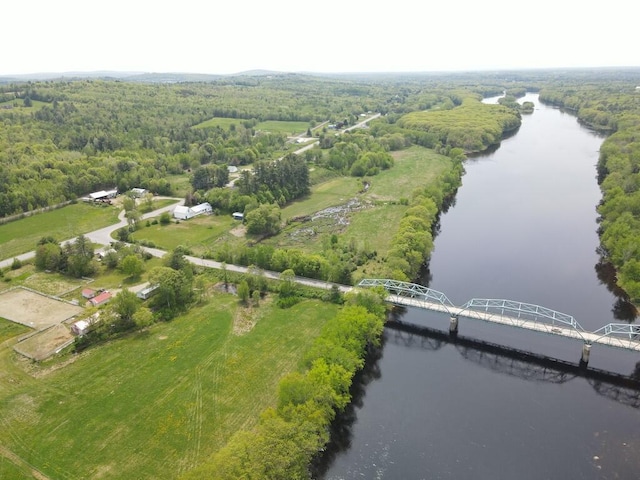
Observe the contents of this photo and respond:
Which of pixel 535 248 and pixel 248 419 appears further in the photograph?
pixel 535 248

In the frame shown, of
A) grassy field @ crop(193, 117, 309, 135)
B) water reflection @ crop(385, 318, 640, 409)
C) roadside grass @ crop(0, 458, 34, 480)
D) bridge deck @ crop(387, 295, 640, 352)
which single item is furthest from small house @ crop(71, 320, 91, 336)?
grassy field @ crop(193, 117, 309, 135)

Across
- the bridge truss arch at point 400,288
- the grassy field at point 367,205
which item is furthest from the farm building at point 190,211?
the bridge truss arch at point 400,288

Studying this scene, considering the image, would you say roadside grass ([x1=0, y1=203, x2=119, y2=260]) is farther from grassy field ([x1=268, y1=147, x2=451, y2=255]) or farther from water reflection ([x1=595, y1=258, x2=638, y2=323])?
water reflection ([x1=595, y1=258, x2=638, y2=323])

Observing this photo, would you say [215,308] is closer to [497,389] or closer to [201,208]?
[497,389]

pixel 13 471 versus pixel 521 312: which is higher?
pixel 521 312

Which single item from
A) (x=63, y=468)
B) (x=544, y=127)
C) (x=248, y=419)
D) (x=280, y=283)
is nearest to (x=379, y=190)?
(x=280, y=283)

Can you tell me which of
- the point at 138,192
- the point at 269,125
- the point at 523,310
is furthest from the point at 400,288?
the point at 269,125

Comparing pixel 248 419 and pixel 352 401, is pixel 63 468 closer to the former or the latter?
pixel 248 419
